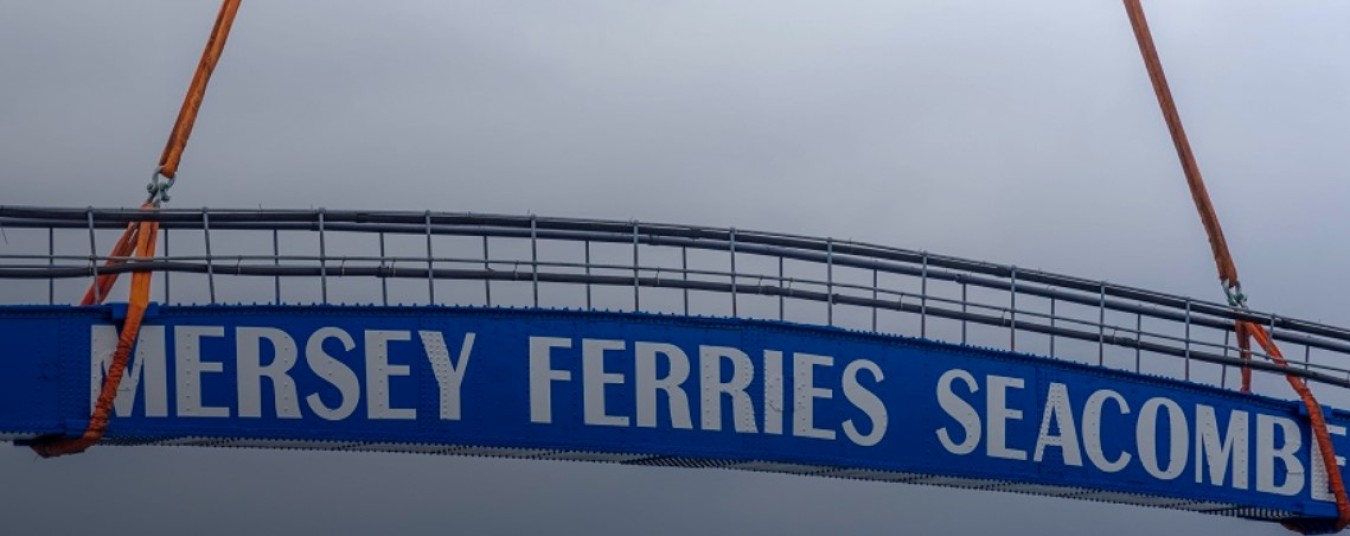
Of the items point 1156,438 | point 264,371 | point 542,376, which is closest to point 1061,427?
point 1156,438

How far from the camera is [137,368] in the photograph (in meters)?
19.0

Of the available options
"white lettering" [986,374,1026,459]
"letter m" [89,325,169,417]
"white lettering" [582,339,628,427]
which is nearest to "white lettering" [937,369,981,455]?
"white lettering" [986,374,1026,459]

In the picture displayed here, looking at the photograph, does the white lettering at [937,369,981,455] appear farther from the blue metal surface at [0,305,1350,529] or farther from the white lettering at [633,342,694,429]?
the white lettering at [633,342,694,429]

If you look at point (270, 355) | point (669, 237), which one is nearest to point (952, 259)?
point (669, 237)

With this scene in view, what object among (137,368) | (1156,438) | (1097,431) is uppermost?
(137,368)

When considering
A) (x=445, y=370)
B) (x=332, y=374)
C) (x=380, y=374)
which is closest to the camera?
(x=332, y=374)

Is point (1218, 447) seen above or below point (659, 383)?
below

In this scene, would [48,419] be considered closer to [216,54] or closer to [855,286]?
[216,54]

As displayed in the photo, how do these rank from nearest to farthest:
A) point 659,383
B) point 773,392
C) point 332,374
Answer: point 332,374
point 659,383
point 773,392

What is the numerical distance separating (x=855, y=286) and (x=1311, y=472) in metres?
6.52

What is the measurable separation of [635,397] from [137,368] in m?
4.73

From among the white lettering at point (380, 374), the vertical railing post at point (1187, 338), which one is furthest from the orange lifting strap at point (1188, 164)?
the white lettering at point (380, 374)

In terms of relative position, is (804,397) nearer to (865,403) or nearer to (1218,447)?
(865,403)

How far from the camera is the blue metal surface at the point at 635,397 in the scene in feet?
62.4
